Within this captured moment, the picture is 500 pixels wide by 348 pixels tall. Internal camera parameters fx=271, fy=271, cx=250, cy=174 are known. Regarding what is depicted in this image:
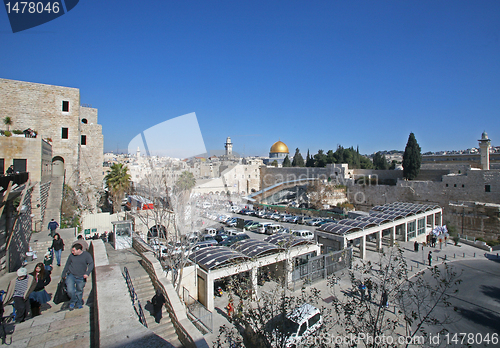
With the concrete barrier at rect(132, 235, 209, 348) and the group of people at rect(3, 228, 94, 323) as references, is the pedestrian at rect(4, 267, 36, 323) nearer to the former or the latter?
the group of people at rect(3, 228, 94, 323)

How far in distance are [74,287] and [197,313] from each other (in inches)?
169

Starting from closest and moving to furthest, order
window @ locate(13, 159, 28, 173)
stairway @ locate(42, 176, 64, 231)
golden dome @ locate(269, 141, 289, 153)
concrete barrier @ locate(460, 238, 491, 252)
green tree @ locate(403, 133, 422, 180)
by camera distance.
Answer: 1. window @ locate(13, 159, 28, 173)
2. stairway @ locate(42, 176, 64, 231)
3. concrete barrier @ locate(460, 238, 491, 252)
4. green tree @ locate(403, 133, 422, 180)
5. golden dome @ locate(269, 141, 289, 153)

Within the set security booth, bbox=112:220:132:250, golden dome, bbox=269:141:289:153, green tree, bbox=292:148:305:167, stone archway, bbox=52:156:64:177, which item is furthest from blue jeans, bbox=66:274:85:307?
golden dome, bbox=269:141:289:153

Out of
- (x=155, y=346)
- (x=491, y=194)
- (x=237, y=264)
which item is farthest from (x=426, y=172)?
(x=155, y=346)

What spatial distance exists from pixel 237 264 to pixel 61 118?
664 inches

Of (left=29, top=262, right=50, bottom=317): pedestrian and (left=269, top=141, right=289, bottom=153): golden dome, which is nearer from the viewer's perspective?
(left=29, top=262, right=50, bottom=317): pedestrian

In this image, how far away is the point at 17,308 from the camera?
164 inches

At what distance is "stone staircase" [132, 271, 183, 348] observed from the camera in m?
5.22

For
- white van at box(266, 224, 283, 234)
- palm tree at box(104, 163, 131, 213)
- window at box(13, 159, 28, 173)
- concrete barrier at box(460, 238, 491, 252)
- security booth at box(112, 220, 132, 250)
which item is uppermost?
window at box(13, 159, 28, 173)

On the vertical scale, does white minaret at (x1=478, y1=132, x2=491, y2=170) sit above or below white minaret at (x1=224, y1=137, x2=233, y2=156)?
below

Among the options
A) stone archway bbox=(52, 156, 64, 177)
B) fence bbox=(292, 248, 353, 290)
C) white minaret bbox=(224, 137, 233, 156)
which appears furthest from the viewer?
white minaret bbox=(224, 137, 233, 156)

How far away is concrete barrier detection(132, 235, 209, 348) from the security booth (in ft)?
6.98

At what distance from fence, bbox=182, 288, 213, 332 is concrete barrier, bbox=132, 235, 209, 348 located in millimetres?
2025

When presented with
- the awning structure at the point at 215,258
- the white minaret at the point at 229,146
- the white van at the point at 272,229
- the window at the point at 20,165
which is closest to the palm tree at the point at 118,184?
the window at the point at 20,165
